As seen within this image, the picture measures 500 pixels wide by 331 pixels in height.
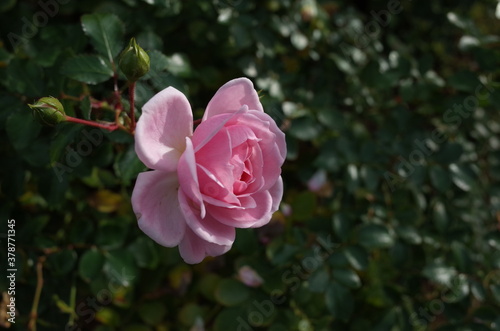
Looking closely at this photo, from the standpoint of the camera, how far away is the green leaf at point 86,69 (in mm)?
952

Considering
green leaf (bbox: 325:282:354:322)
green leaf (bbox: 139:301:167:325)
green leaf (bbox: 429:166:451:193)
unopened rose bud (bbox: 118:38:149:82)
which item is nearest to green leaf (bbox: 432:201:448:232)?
green leaf (bbox: 429:166:451:193)

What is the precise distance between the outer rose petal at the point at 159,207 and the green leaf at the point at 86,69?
332mm

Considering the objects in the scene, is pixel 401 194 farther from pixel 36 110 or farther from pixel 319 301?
pixel 36 110

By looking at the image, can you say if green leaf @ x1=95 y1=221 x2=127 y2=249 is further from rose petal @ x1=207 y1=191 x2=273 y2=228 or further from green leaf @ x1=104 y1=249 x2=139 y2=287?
rose petal @ x1=207 y1=191 x2=273 y2=228

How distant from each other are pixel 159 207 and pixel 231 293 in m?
0.73

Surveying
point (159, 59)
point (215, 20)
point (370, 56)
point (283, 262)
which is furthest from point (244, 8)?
point (283, 262)

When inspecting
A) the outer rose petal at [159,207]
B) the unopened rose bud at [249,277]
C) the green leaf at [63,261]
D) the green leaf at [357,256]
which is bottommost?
the unopened rose bud at [249,277]

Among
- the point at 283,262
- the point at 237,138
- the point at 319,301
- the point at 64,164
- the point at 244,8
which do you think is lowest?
→ the point at 319,301

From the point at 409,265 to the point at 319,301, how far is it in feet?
1.18

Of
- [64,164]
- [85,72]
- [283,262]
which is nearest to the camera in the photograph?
[85,72]

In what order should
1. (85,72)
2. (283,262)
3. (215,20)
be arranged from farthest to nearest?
(215,20) < (283,262) < (85,72)

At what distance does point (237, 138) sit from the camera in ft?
2.32

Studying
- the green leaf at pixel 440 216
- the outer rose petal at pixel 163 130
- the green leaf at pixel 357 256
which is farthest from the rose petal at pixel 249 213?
the green leaf at pixel 440 216

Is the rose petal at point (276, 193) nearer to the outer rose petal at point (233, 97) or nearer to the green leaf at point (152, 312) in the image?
the outer rose petal at point (233, 97)
